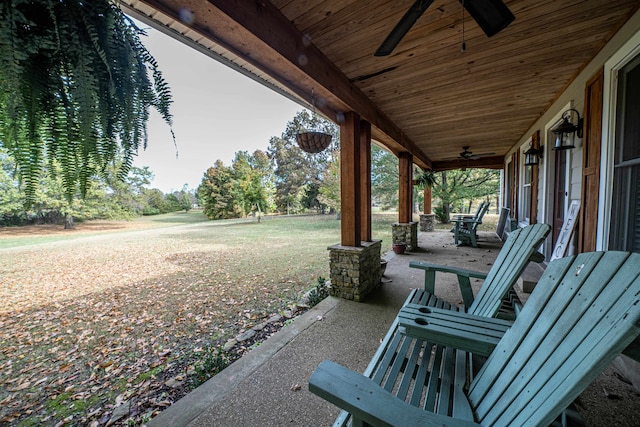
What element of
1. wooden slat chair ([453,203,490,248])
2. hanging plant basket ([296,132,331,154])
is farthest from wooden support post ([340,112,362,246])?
wooden slat chair ([453,203,490,248])

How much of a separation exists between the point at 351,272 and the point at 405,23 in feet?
7.88

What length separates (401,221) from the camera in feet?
19.5

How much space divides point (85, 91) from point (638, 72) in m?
3.35

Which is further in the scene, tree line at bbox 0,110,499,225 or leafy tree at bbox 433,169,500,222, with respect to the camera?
leafy tree at bbox 433,169,500,222

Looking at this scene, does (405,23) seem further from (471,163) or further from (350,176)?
(471,163)

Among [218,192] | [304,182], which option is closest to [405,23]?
[218,192]

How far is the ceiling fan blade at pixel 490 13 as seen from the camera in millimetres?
1301

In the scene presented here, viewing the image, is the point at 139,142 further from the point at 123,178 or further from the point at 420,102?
Answer: the point at 420,102

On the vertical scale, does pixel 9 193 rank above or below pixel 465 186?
below

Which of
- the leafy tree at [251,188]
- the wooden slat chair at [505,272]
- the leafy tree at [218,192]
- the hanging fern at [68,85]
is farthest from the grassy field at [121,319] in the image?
the leafy tree at [218,192]

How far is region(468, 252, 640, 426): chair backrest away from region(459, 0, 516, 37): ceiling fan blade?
126 cm

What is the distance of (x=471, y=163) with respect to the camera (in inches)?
345

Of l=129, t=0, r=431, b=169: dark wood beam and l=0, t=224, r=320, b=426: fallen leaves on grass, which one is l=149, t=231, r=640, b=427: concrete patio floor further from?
l=129, t=0, r=431, b=169: dark wood beam

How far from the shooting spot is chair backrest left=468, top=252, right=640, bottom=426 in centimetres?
65
